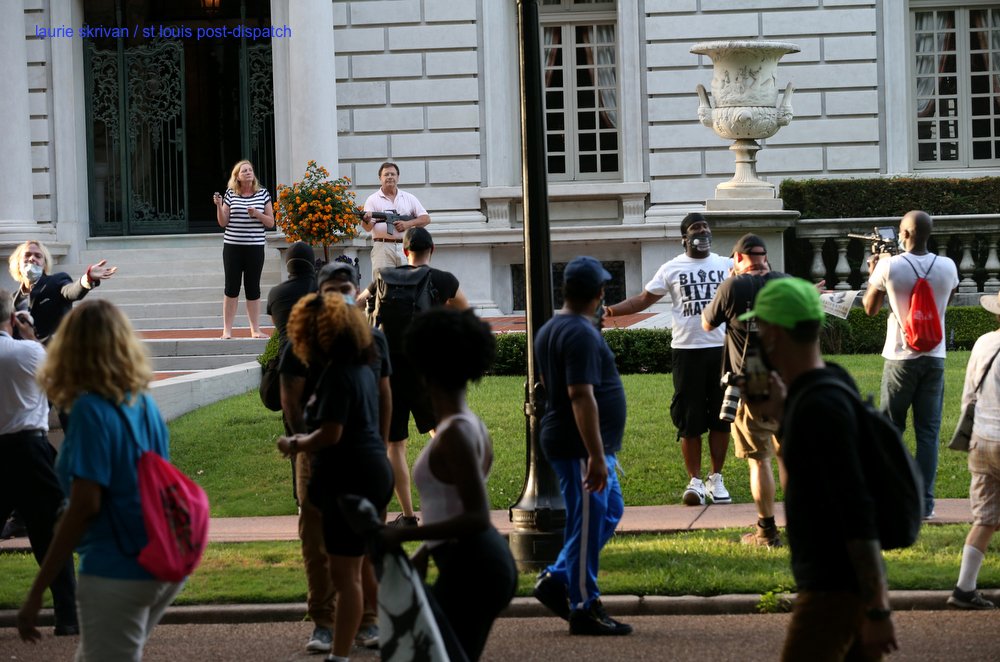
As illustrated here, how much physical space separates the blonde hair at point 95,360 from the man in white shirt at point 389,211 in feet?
35.7

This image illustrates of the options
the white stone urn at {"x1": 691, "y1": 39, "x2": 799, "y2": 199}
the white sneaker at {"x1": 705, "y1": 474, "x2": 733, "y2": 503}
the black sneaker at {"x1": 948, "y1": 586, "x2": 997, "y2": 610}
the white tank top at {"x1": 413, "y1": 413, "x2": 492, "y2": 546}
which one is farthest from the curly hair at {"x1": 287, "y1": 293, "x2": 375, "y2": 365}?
the white stone urn at {"x1": 691, "y1": 39, "x2": 799, "y2": 199}

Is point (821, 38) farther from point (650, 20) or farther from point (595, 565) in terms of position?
point (595, 565)

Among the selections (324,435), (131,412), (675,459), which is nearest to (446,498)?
(131,412)

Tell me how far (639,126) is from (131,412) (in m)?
18.2

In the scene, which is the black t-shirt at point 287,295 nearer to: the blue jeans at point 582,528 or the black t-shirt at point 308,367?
the black t-shirt at point 308,367

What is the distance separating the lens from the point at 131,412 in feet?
16.7

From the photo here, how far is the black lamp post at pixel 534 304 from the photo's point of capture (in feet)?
28.6

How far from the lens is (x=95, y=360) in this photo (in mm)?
5039

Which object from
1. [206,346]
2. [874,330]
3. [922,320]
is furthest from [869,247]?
[922,320]

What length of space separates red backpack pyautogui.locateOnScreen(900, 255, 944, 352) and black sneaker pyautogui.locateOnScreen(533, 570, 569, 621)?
3387 millimetres

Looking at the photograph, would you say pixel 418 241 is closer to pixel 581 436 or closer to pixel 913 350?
pixel 581 436

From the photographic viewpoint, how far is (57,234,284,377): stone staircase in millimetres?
17375

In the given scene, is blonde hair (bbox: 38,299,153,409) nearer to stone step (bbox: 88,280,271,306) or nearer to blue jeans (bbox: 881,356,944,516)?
blue jeans (bbox: 881,356,944,516)

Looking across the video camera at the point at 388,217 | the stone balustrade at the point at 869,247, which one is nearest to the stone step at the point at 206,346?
the video camera at the point at 388,217
